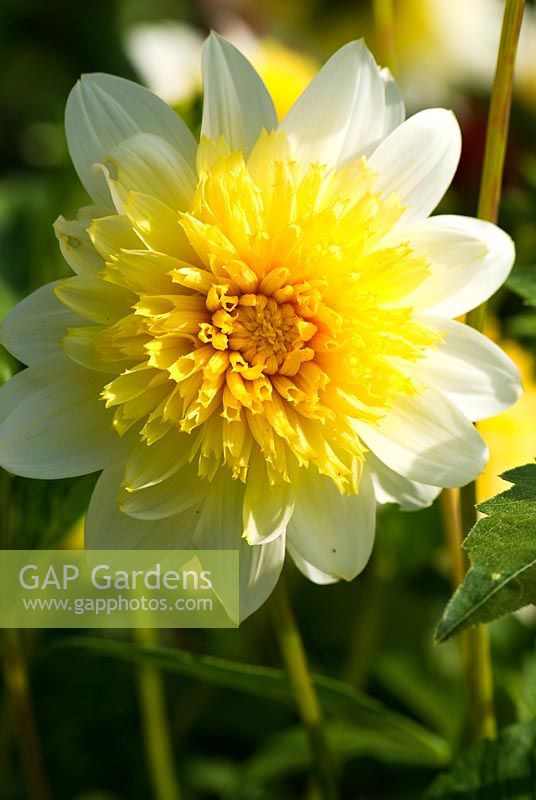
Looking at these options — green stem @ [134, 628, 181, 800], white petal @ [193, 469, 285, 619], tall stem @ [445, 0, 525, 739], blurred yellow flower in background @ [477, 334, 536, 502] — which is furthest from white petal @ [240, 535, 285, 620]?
blurred yellow flower in background @ [477, 334, 536, 502]

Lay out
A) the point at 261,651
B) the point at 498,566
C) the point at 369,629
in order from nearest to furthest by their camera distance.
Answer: the point at 498,566 < the point at 369,629 < the point at 261,651

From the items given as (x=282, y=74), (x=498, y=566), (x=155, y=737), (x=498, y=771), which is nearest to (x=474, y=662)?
(x=498, y=771)

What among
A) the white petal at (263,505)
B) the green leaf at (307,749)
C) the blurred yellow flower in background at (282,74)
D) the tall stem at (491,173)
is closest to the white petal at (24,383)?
the white petal at (263,505)

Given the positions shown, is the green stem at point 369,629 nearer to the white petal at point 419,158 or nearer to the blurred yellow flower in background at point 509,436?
the blurred yellow flower in background at point 509,436

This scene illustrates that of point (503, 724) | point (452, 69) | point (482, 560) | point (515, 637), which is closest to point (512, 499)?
point (482, 560)

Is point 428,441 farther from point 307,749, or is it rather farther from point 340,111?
point 307,749
